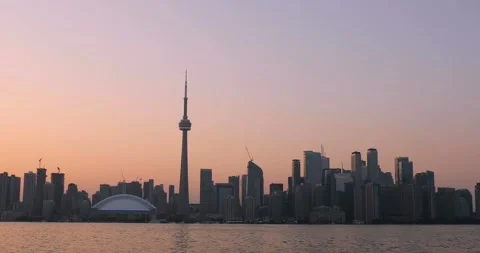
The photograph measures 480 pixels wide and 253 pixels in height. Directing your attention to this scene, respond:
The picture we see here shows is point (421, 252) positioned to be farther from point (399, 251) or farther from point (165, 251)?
point (165, 251)

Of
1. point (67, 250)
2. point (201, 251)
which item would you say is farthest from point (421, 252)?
point (67, 250)

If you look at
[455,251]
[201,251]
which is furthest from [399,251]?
[201,251]

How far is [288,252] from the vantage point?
102 m

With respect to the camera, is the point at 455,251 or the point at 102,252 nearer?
the point at 102,252

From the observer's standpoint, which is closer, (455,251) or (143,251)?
(143,251)

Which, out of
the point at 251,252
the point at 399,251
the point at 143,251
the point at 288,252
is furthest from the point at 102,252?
→ the point at 399,251

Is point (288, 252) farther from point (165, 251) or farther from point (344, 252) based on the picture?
point (165, 251)

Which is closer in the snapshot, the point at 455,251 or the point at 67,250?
the point at 67,250

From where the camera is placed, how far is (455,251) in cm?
10969

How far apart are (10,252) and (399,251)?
63.3 metres

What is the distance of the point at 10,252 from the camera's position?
99125 mm

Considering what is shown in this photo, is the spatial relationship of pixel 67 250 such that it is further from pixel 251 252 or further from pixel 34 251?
pixel 251 252

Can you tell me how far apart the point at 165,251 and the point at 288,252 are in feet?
65.3

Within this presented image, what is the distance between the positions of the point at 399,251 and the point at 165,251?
129 feet
